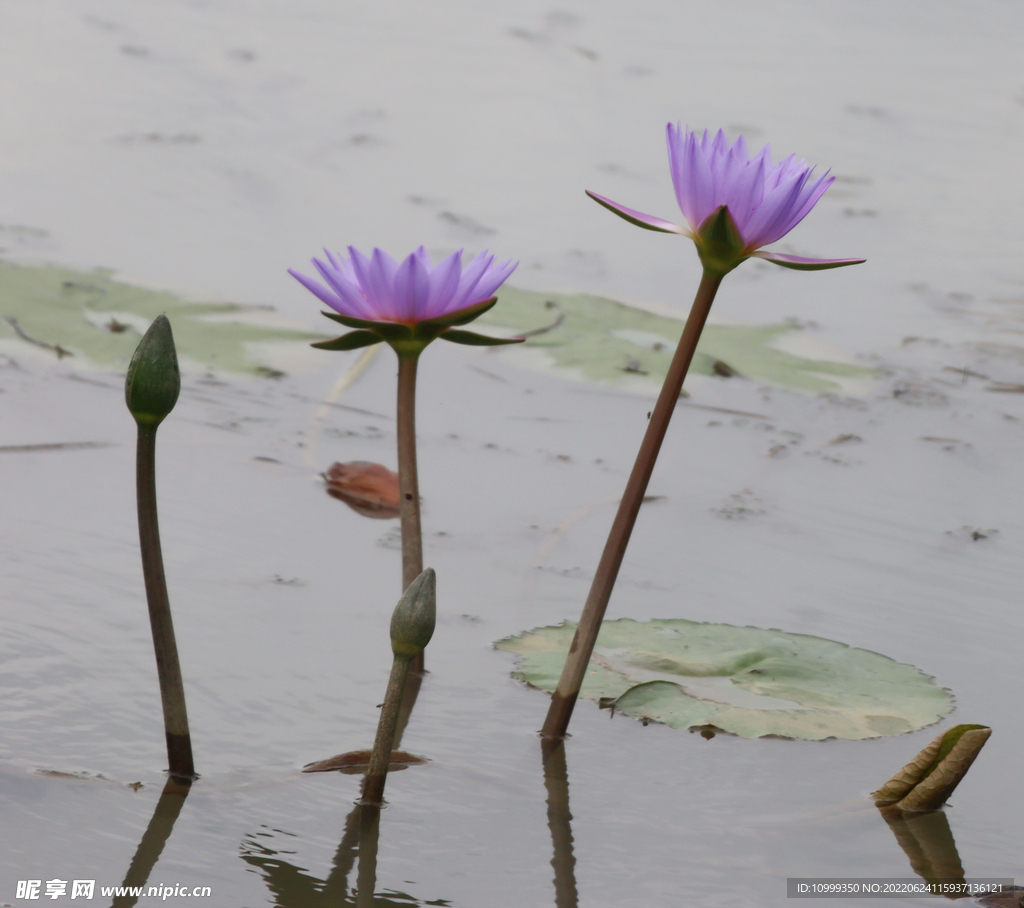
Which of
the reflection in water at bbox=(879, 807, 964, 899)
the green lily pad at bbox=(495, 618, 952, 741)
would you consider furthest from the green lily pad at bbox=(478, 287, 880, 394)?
the reflection in water at bbox=(879, 807, 964, 899)

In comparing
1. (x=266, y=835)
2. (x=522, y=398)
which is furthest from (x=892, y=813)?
(x=522, y=398)

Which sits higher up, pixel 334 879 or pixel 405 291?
pixel 405 291

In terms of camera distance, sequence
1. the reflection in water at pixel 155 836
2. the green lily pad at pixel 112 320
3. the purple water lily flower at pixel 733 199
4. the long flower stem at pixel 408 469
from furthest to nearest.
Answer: the green lily pad at pixel 112 320, the long flower stem at pixel 408 469, the purple water lily flower at pixel 733 199, the reflection in water at pixel 155 836

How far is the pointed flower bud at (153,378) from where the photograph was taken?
0.66 metres

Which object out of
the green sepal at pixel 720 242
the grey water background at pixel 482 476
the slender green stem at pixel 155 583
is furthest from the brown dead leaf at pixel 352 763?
the green sepal at pixel 720 242

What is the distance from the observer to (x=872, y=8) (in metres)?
5.27

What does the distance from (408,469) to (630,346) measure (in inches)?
63.0

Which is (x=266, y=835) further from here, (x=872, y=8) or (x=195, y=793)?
(x=872, y=8)

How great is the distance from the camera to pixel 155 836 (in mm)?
699

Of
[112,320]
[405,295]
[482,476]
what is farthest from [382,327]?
[112,320]

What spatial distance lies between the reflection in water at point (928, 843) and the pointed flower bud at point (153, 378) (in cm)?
62

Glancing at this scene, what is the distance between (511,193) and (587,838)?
289cm

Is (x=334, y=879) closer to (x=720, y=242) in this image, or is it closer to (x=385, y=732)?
(x=385, y=732)

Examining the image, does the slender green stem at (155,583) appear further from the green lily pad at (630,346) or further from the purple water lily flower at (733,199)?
the green lily pad at (630,346)
